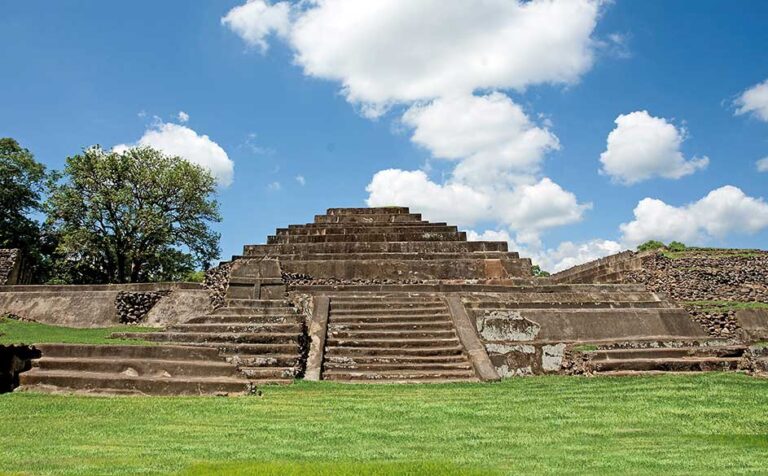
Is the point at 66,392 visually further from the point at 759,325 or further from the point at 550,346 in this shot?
the point at 759,325

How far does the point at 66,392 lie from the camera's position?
26.1ft

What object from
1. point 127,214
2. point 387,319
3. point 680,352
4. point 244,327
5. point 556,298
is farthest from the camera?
point 127,214

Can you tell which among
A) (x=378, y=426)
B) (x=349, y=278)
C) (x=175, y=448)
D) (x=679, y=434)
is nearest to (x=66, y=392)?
(x=175, y=448)

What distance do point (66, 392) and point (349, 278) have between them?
29.2 ft

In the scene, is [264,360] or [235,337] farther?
[235,337]

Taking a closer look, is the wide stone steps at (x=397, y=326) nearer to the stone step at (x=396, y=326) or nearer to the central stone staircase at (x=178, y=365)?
the stone step at (x=396, y=326)

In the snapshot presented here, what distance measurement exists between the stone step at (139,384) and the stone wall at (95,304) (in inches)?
297

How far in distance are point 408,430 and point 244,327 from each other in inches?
208

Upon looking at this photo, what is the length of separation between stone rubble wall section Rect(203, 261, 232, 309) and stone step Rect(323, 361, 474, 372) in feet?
23.2

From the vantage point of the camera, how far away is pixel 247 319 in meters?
10.5

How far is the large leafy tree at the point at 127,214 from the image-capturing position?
84.8 feet

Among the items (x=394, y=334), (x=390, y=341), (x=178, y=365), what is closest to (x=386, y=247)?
(x=394, y=334)

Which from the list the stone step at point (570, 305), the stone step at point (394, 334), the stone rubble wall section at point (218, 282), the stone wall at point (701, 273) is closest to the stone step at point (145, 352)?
the stone step at point (394, 334)

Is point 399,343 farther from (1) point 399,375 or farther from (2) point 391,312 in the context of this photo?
(2) point 391,312
